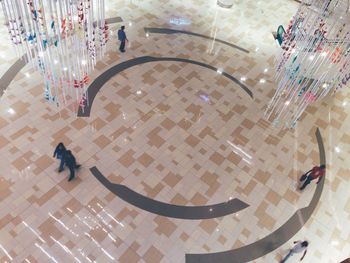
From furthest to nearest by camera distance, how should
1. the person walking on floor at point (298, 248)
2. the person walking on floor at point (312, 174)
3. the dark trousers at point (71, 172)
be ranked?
the person walking on floor at point (312, 174) → the dark trousers at point (71, 172) → the person walking on floor at point (298, 248)

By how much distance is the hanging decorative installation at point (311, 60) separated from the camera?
1293 centimetres

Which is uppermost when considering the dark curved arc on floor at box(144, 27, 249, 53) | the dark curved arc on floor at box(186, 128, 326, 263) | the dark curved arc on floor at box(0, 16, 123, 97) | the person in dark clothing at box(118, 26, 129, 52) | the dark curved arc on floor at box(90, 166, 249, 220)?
the person in dark clothing at box(118, 26, 129, 52)

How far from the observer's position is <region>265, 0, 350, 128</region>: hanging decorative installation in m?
12.9

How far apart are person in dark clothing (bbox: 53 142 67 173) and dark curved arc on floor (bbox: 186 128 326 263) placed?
4479 millimetres

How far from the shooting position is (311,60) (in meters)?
13.4

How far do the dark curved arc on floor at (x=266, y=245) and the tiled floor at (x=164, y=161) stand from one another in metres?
0.18

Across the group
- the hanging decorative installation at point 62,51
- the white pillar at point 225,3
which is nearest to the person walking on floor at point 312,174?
the hanging decorative installation at point 62,51

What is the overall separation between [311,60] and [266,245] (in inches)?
308

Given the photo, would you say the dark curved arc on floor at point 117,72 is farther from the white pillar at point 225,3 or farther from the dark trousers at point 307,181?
the white pillar at point 225,3

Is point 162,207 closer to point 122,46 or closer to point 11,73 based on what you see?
point 122,46

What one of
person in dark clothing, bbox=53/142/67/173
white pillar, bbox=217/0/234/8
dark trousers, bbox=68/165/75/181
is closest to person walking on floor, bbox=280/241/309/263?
dark trousers, bbox=68/165/75/181

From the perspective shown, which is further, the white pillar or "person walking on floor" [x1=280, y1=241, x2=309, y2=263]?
the white pillar

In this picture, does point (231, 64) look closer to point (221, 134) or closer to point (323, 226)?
point (221, 134)

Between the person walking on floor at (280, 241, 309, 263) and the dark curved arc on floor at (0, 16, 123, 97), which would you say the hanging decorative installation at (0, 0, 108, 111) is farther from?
the person walking on floor at (280, 241, 309, 263)
